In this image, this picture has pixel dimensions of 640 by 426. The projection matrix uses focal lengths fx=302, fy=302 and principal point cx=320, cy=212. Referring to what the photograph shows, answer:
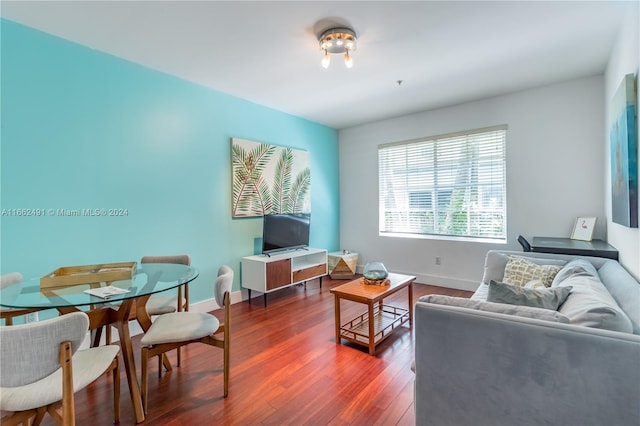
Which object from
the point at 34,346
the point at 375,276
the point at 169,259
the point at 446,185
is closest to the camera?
the point at 34,346

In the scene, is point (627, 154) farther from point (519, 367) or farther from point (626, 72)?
point (519, 367)

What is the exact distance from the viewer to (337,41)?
2.41m

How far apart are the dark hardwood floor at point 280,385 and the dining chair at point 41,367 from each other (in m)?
0.60

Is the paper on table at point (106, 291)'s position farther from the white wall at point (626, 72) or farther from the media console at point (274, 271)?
the white wall at point (626, 72)

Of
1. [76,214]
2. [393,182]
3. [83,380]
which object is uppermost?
[393,182]

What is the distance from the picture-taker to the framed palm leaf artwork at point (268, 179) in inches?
150

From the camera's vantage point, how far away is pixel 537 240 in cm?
339

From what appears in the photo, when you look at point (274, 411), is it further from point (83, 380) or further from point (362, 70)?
point (362, 70)

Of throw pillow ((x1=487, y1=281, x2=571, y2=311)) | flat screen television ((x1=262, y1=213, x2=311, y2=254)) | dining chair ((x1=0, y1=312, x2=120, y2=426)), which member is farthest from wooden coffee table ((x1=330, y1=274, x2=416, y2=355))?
dining chair ((x1=0, y1=312, x2=120, y2=426))

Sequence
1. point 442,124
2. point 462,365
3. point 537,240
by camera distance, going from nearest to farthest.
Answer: point 462,365
point 537,240
point 442,124

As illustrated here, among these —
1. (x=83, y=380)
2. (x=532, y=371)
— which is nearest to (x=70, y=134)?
(x=83, y=380)

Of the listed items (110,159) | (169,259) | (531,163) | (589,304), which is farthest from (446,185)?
(110,159)

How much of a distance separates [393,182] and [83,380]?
4.47 m

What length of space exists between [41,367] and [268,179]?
320 cm
